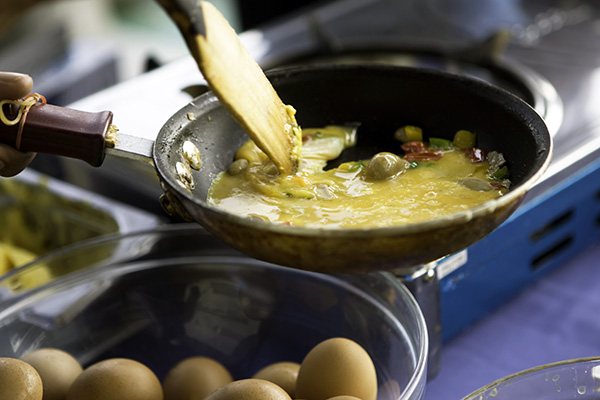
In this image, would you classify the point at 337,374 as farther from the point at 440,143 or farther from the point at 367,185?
the point at 440,143

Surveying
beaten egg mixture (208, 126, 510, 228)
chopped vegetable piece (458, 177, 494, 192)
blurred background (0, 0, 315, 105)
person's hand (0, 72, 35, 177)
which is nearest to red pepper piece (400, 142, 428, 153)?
beaten egg mixture (208, 126, 510, 228)

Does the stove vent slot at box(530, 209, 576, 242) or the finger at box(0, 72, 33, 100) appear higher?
the finger at box(0, 72, 33, 100)

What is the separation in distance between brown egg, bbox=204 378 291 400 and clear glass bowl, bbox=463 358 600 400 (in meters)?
0.26

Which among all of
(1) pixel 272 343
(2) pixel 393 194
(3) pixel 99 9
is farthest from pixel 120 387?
(3) pixel 99 9

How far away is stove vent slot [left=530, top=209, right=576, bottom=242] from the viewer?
120 centimetres

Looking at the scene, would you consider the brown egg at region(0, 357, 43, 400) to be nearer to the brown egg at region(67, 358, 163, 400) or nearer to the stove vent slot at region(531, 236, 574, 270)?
the brown egg at region(67, 358, 163, 400)

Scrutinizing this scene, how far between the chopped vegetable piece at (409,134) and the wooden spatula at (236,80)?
0.55ft

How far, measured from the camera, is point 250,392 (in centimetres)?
79

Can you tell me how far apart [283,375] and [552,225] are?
0.62m

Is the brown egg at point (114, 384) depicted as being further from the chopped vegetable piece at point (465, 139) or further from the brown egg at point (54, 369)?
the chopped vegetable piece at point (465, 139)

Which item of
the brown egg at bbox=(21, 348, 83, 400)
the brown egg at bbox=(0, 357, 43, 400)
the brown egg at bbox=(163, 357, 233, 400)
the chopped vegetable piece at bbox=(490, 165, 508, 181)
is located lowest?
the brown egg at bbox=(163, 357, 233, 400)

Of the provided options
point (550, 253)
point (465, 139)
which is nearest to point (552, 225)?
point (550, 253)

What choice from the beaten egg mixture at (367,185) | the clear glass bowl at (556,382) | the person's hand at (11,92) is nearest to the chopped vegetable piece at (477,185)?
the beaten egg mixture at (367,185)

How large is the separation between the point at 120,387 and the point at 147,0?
13.9 ft
